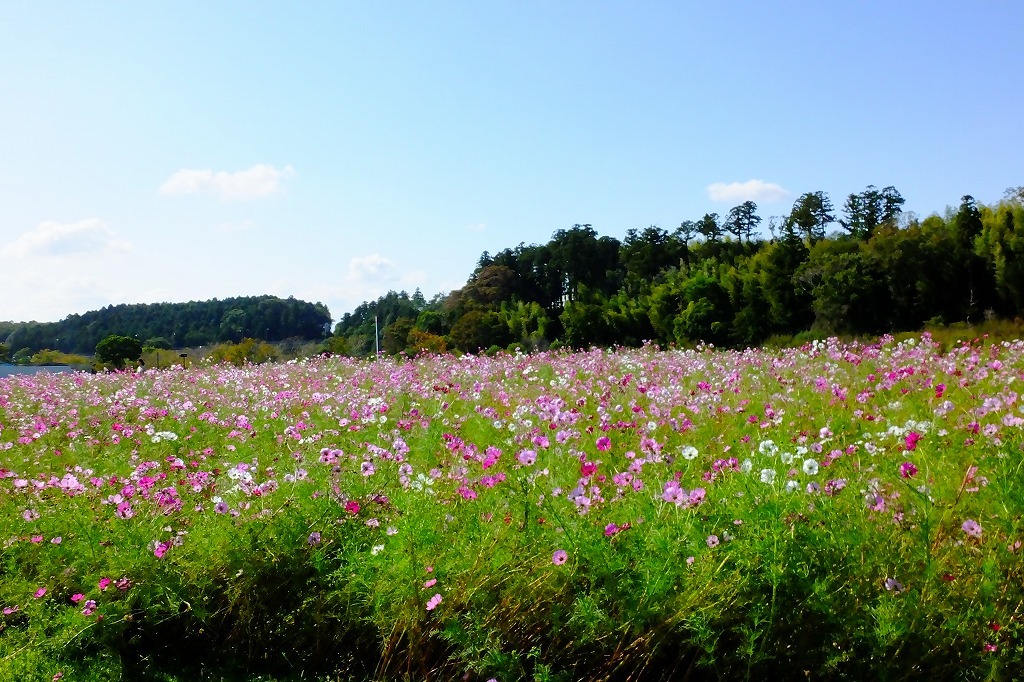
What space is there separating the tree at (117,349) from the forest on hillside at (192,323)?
14226mm

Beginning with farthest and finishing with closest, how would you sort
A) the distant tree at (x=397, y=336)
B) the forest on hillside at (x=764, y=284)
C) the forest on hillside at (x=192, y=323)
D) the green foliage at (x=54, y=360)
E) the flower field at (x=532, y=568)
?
the forest on hillside at (x=192, y=323) < the distant tree at (x=397, y=336) < the green foliage at (x=54, y=360) < the forest on hillside at (x=764, y=284) < the flower field at (x=532, y=568)

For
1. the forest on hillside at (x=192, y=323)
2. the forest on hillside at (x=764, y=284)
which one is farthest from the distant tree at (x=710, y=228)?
the forest on hillside at (x=192, y=323)

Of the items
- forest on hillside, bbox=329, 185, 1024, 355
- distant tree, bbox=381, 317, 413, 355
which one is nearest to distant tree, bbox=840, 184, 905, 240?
forest on hillside, bbox=329, 185, 1024, 355

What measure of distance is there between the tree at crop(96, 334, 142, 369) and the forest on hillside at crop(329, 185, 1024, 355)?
21.1 feet

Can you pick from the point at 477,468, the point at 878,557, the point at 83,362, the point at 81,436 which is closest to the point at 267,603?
the point at 477,468

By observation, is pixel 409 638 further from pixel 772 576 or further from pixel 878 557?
pixel 878 557

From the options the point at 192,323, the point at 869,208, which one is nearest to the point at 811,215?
the point at 869,208

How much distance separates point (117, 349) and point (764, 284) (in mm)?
20412

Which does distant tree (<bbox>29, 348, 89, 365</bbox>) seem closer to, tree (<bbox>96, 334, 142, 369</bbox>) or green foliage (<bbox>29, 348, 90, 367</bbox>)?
green foliage (<bbox>29, 348, 90, 367</bbox>)

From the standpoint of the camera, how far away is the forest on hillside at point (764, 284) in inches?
835

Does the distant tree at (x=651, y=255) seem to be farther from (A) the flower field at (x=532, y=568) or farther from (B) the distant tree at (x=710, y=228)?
(A) the flower field at (x=532, y=568)

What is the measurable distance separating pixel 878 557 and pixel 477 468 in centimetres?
198

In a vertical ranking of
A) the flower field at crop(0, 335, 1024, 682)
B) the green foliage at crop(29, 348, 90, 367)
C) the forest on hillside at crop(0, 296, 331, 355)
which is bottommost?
the flower field at crop(0, 335, 1024, 682)

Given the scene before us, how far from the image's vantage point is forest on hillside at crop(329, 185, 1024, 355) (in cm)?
2122
